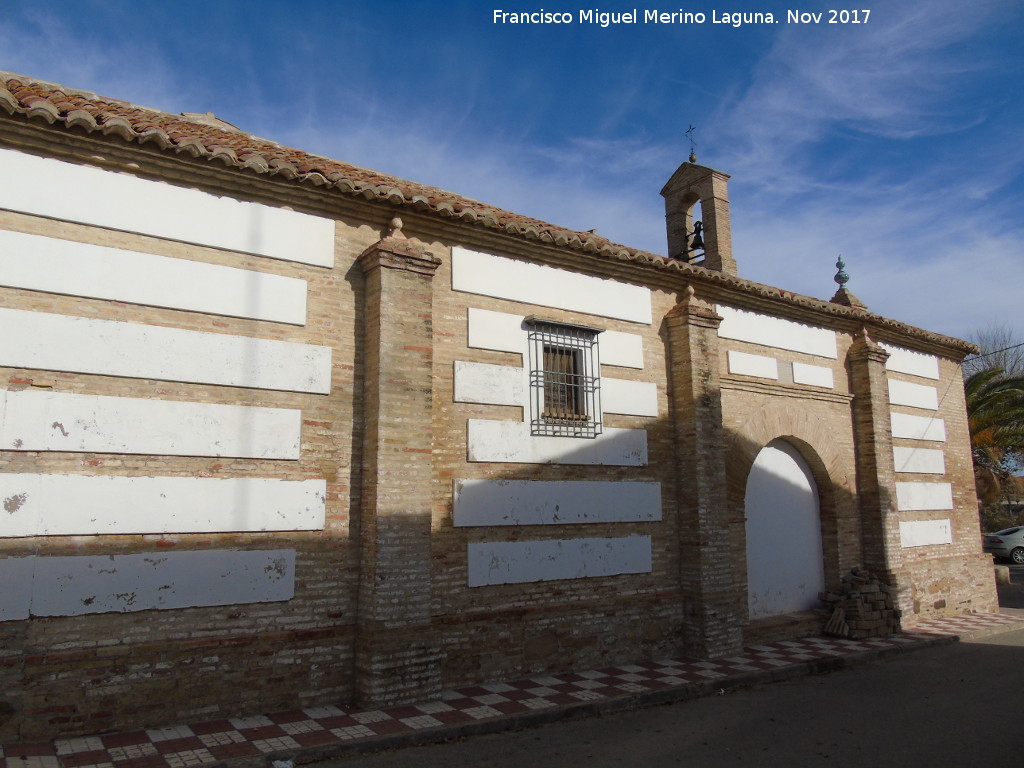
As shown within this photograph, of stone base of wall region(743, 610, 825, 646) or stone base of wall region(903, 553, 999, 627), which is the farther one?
stone base of wall region(903, 553, 999, 627)

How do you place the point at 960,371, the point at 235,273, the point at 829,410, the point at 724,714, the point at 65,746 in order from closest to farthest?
the point at 65,746
the point at 235,273
the point at 724,714
the point at 829,410
the point at 960,371

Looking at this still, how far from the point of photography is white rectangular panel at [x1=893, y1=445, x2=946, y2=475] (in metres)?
11.4

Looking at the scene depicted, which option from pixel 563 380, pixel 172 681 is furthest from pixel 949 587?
pixel 172 681

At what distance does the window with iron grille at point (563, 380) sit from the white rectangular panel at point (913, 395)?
6.26m

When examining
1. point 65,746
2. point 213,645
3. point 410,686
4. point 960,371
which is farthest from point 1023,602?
point 65,746

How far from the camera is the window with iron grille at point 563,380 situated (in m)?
7.47

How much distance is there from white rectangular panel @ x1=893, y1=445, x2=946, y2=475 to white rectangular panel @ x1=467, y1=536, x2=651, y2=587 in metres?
5.63

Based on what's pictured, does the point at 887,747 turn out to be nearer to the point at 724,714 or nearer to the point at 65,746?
the point at 724,714

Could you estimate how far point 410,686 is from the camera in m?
6.00

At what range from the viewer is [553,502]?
7.35 m

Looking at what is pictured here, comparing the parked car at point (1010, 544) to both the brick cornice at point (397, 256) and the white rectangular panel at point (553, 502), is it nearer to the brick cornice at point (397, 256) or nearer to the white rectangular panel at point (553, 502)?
the white rectangular panel at point (553, 502)

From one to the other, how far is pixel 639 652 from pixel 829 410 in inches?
194

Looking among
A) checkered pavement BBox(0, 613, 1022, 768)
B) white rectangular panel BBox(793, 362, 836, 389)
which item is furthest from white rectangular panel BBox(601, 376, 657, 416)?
white rectangular panel BBox(793, 362, 836, 389)

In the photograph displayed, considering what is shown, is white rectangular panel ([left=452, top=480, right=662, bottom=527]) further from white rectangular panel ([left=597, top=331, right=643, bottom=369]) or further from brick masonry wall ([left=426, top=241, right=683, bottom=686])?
white rectangular panel ([left=597, top=331, right=643, bottom=369])
